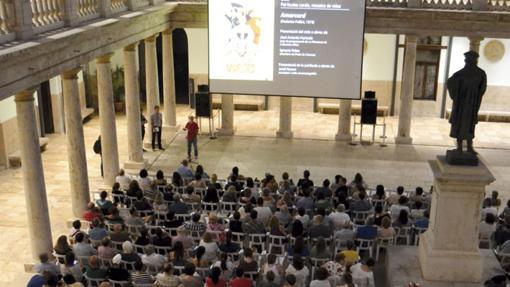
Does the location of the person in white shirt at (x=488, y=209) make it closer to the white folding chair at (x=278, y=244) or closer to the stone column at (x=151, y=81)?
the white folding chair at (x=278, y=244)

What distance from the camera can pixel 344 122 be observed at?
20906 mm

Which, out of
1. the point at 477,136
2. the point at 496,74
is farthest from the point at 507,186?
the point at 496,74

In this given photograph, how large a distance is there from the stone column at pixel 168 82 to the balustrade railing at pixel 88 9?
589 centimetres

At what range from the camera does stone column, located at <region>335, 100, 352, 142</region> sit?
810 inches

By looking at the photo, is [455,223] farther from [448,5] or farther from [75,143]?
[448,5]

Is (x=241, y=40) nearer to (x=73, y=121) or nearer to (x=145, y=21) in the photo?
(x=145, y=21)

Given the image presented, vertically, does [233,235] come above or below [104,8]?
below

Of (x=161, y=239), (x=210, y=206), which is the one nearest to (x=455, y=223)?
(x=161, y=239)

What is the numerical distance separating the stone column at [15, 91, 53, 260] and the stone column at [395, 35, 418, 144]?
Result: 12.4 m

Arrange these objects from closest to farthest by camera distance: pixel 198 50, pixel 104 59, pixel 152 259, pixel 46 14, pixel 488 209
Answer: pixel 152 259
pixel 46 14
pixel 488 209
pixel 104 59
pixel 198 50

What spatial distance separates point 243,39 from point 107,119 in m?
5.29

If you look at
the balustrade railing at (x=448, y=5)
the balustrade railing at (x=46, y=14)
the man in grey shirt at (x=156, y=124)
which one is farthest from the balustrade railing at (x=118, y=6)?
the balustrade railing at (x=448, y=5)

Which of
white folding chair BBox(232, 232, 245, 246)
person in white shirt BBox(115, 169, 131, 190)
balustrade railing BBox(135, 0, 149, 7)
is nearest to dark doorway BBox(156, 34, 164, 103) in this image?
balustrade railing BBox(135, 0, 149, 7)

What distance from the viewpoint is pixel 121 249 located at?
11.2 meters
